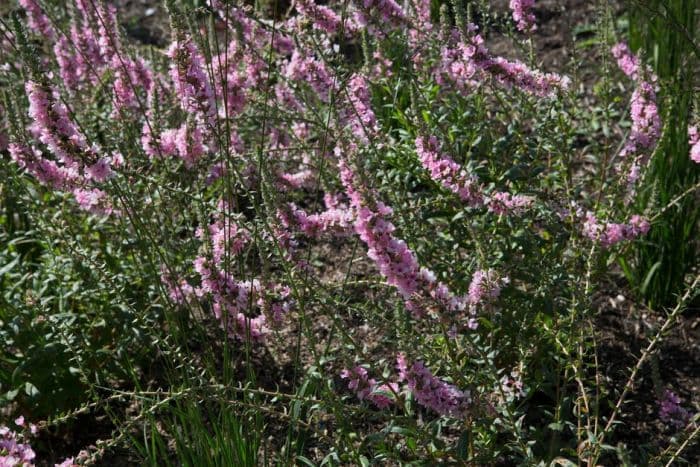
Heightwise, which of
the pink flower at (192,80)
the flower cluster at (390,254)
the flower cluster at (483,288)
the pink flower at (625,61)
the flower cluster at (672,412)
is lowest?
the flower cluster at (672,412)

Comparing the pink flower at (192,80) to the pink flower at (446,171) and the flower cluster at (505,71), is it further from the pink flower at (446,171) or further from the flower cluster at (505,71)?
the flower cluster at (505,71)

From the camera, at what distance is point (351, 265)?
133 inches

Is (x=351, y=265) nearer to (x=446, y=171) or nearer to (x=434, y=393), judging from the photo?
(x=446, y=171)

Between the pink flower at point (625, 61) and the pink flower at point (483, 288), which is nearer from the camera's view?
the pink flower at point (483, 288)

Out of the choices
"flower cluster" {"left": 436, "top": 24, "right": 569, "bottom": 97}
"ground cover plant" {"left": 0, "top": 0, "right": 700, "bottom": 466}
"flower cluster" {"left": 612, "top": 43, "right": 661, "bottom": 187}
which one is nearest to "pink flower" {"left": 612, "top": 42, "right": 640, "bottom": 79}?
"ground cover plant" {"left": 0, "top": 0, "right": 700, "bottom": 466}

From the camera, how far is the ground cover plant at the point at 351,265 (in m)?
2.65

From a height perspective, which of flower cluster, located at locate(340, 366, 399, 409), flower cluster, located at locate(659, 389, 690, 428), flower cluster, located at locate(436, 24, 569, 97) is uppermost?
flower cluster, located at locate(436, 24, 569, 97)

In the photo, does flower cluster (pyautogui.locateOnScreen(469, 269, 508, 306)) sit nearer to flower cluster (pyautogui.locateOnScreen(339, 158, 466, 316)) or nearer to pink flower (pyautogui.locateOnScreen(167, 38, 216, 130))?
flower cluster (pyautogui.locateOnScreen(339, 158, 466, 316))

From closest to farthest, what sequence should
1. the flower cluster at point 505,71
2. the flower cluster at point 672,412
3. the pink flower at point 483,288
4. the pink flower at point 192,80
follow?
the pink flower at point 483,288 < the pink flower at point 192,80 < the flower cluster at point 505,71 < the flower cluster at point 672,412

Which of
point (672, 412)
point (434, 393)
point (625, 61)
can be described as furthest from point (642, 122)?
point (434, 393)

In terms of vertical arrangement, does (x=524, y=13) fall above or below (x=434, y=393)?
above

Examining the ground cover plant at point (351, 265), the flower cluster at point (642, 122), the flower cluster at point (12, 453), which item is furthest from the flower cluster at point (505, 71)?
the flower cluster at point (12, 453)

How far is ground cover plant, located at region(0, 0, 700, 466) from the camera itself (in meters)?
2.65

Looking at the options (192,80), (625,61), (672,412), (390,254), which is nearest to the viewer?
(390,254)
